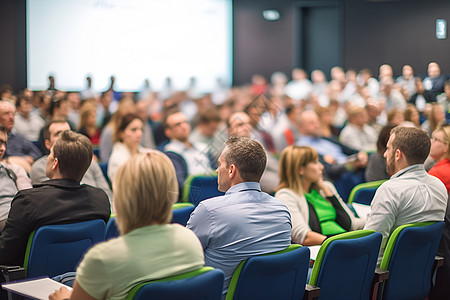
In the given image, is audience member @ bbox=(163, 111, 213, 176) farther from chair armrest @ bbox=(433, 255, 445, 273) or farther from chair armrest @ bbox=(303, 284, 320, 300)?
chair armrest @ bbox=(303, 284, 320, 300)

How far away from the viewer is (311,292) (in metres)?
2.64

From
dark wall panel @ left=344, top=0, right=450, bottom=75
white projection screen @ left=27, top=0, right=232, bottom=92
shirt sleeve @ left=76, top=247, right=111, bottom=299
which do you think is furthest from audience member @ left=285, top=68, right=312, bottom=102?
shirt sleeve @ left=76, top=247, right=111, bottom=299

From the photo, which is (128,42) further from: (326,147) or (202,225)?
(202,225)

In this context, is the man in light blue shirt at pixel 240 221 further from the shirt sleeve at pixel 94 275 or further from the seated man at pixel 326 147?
the seated man at pixel 326 147

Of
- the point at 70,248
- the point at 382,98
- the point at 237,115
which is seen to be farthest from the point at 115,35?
the point at 70,248

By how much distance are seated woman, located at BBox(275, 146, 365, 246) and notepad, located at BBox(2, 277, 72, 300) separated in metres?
1.72

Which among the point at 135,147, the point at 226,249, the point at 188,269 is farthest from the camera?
the point at 135,147

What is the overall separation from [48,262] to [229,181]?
3.48 feet

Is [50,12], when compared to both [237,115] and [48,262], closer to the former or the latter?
[237,115]

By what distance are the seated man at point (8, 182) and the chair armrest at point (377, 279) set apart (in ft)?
7.45

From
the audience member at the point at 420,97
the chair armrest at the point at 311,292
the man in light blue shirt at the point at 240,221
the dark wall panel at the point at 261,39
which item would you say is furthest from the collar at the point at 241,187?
the dark wall panel at the point at 261,39

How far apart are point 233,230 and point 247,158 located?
0.39m

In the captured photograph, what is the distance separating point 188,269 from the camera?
200cm

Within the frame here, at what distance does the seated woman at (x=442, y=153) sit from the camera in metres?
3.95
